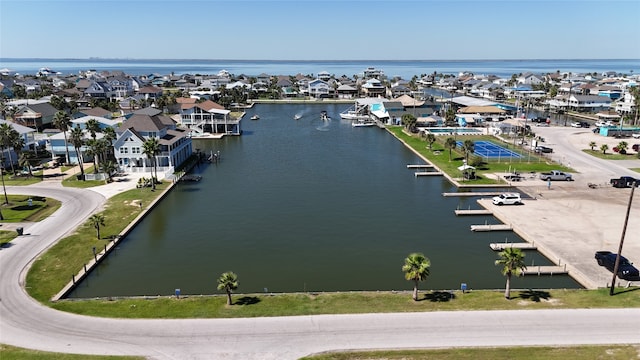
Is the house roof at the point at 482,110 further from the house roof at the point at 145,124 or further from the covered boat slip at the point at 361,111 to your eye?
the house roof at the point at 145,124

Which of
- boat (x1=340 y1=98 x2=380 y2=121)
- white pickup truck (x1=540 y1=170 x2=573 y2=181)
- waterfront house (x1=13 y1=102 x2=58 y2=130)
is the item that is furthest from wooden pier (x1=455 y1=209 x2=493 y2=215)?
waterfront house (x1=13 y1=102 x2=58 y2=130)

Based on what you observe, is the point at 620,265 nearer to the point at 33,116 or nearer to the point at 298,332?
the point at 298,332

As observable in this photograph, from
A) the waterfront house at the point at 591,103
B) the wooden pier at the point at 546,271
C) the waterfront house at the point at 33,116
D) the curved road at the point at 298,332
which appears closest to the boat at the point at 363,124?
the waterfront house at the point at 591,103

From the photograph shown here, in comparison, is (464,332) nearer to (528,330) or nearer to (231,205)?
(528,330)

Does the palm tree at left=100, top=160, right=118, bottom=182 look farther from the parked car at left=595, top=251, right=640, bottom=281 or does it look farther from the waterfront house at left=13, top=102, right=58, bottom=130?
the parked car at left=595, top=251, right=640, bottom=281

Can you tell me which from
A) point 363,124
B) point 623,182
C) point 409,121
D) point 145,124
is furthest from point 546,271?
point 363,124

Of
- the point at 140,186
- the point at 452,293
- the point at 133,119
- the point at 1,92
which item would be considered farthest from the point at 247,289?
the point at 1,92
